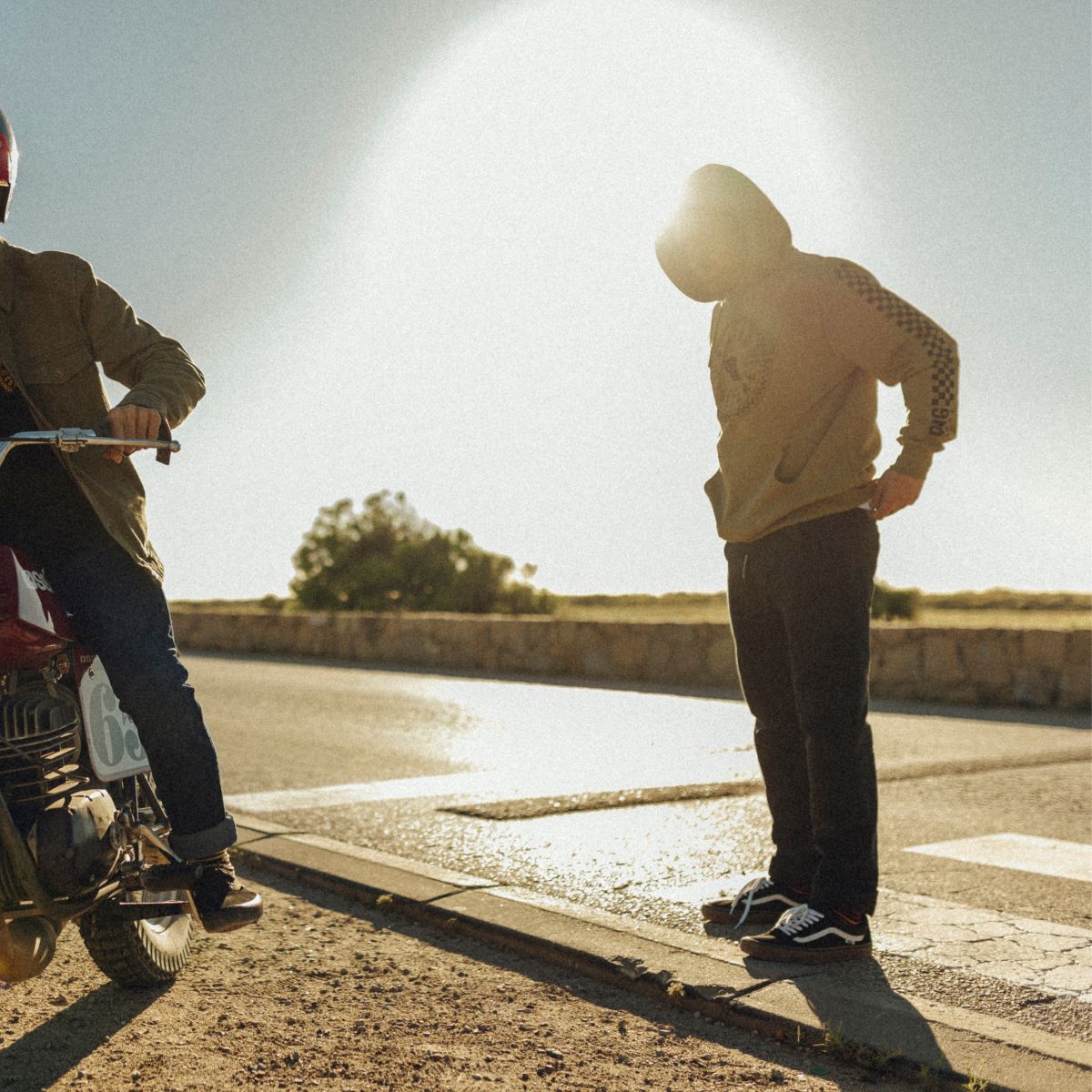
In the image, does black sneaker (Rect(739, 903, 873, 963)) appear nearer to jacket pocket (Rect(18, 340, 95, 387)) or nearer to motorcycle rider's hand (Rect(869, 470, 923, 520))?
motorcycle rider's hand (Rect(869, 470, 923, 520))

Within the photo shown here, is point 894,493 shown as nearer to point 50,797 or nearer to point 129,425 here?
point 129,425

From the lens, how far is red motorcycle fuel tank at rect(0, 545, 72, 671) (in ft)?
7.61

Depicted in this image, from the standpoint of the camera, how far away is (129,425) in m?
2.56

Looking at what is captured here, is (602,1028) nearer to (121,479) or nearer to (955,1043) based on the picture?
(955,1043)

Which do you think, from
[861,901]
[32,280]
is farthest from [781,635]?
[32,280]

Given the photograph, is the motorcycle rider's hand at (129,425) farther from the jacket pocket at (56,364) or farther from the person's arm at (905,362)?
the person's arm at (905,362)

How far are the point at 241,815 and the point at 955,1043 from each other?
130 inches

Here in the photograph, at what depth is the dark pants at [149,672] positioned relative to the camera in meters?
2.59

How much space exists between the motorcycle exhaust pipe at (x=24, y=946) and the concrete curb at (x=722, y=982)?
1328 mm

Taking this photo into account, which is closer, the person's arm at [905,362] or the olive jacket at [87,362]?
the olive jacket at [87,362]

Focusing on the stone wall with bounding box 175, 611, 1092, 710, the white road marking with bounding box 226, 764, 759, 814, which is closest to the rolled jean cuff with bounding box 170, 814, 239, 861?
the white road marking with bounding box 226, 764, 759, 814

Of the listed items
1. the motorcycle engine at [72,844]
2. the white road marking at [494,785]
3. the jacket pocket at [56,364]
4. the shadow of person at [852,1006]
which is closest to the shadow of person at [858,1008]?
the shadow of person at [852,1006]

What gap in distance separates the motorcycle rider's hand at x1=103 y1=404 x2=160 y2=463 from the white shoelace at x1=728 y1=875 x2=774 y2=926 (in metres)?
1.97

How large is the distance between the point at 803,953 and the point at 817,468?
115cm
